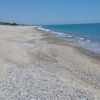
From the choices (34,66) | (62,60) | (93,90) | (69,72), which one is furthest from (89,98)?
(62,60)

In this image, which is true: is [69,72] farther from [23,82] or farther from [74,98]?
[74,98]

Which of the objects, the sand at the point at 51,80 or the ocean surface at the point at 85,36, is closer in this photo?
the sand at the point at 51,80

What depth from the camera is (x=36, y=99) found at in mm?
9070

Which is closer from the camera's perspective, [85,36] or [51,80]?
[51,80]

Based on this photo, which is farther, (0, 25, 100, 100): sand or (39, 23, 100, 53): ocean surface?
(39, 23, 100, 53): ocean surface

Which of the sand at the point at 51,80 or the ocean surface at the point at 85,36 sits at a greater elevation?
the sand at the point at 51,80

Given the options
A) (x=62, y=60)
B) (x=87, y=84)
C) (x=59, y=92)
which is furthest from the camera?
(x=62, y=60)

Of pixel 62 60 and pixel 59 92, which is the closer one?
pixel 59 92

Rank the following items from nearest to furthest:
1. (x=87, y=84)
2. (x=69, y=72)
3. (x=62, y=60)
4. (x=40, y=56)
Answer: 1. (x=87, y=84)
2. (x=69, y=72)
3. (x=62, y=60)
4. (x=40, y=56)

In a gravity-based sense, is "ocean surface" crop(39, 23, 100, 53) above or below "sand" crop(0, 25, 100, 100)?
below

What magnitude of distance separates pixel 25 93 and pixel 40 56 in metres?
9.80

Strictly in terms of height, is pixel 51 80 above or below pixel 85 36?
above

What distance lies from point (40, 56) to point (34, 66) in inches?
161

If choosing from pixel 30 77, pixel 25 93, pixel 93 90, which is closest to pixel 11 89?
pixel 25 93
